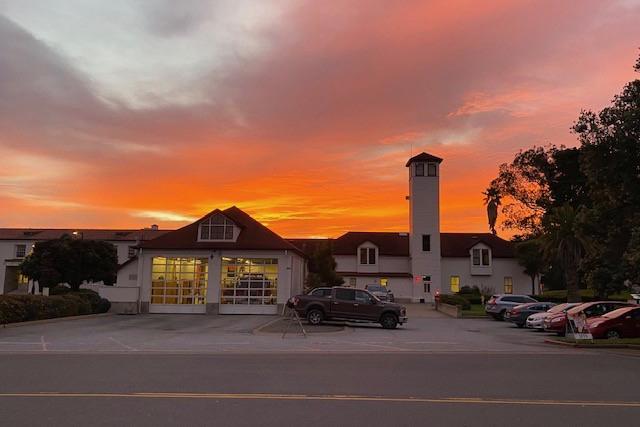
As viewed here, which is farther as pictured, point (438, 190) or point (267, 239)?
point (438, 190)

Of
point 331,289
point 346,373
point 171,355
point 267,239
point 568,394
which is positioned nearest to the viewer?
point 568,394

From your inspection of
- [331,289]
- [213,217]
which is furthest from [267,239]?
[331,289]

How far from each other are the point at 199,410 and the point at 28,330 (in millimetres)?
17760

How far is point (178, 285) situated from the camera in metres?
35.0

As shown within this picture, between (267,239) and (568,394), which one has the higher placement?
(267,239)

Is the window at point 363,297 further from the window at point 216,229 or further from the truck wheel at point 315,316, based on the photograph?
the window at point 216,229

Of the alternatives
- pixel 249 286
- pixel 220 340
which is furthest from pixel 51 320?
pixel 249 286

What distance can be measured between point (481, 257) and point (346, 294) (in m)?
40.7

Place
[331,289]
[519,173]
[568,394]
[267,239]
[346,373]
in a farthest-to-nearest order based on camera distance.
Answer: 1. [519,173]
2. [267,239]
3. [331,289]
4. [346,373]
5. [568,394]

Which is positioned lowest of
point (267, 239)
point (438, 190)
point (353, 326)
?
point (353, 326)

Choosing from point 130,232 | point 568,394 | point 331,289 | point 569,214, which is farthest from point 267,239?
point 130,232

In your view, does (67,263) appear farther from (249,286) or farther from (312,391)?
(312,391)

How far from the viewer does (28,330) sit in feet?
72.8

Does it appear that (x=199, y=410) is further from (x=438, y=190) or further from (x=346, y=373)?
(x=438, y=190)
